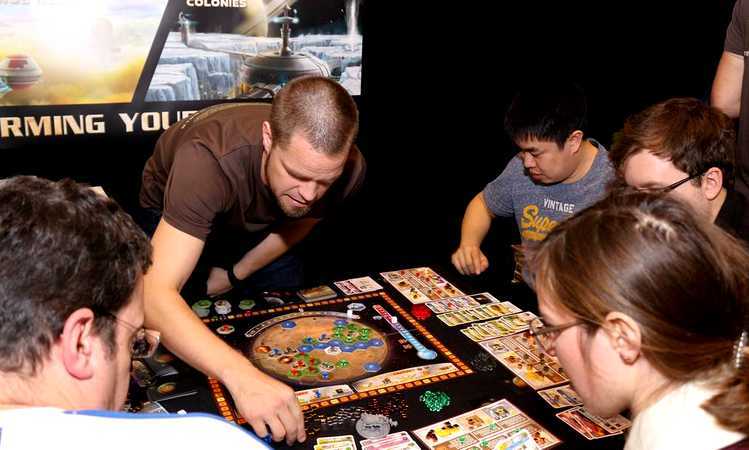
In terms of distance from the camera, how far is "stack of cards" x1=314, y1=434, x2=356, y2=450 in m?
1.48

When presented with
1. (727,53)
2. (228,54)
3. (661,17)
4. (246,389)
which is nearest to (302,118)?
(246,389)

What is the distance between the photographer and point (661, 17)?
15.7 ft

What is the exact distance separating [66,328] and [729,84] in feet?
8.75

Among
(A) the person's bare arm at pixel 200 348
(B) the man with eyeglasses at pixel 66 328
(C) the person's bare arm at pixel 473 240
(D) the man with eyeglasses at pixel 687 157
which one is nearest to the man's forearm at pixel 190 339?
(A) the person's bare arm at pixel 200 348

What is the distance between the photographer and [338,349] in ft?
6.20

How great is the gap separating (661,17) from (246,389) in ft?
14.4

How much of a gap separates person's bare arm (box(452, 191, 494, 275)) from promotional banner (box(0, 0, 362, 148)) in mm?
1602

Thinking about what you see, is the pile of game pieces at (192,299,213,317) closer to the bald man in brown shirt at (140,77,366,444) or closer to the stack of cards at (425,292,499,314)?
the bald man in brown shirt at (140,77,366,444)

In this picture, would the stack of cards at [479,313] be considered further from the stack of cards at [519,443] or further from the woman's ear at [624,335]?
the woman's ear at [624,335]

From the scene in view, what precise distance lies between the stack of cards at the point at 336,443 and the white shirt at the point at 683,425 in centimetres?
62

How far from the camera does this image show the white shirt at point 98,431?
0.84m

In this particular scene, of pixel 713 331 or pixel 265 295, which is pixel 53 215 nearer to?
pixel 713 331

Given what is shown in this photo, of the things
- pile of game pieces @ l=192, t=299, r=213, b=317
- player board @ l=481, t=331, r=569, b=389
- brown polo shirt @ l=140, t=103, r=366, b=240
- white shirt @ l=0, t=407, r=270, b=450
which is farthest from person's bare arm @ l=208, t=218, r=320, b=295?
white shirt @ l=0, t=407, r=270, b=450

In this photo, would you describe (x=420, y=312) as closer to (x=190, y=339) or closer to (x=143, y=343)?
(x=190, y=339)
